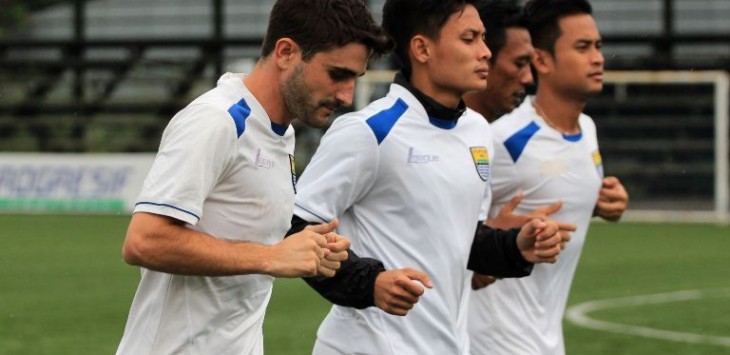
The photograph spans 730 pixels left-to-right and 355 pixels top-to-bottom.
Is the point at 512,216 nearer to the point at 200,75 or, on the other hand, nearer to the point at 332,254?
the point at 332,254

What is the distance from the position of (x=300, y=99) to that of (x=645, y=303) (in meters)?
9.45

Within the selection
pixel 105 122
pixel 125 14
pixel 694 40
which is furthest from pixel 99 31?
pixel 694 40

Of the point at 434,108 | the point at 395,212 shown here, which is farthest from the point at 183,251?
the point at 434,108

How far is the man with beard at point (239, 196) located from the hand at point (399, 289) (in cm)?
39

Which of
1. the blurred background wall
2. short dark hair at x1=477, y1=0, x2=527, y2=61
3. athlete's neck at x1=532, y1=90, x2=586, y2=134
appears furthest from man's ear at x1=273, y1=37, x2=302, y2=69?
the blurred background wall

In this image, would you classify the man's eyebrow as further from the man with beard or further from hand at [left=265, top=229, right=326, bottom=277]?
hand at [left=265, top=229, right=326, bottom=277]

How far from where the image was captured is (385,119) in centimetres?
520

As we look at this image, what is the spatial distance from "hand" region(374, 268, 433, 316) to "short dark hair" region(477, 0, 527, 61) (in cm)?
176

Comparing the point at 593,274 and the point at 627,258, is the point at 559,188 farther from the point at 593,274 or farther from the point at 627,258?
the point at 627,258

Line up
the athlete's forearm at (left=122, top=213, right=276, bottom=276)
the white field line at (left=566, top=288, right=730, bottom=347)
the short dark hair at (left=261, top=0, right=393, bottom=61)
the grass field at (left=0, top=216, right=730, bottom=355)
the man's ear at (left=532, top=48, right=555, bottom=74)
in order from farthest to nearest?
the white field line at (left=566, top=288, right=730, bottom=347), the grass field at (left=0, top=216, right=730, bottom=355), the man's ear at (left=532, top=48, right=555, bottom=74), the short dark hair at (left=261, top=0, right=393, bottom=61), the athlete's forearm at (left=122, top=213, right=276, bottom=276)

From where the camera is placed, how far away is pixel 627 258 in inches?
682

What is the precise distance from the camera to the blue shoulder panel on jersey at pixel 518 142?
20.5 ft

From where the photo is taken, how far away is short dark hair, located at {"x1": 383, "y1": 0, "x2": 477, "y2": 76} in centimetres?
546

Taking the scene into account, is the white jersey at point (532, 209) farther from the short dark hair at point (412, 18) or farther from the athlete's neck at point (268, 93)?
the athlete's neck at point (268, 93)
